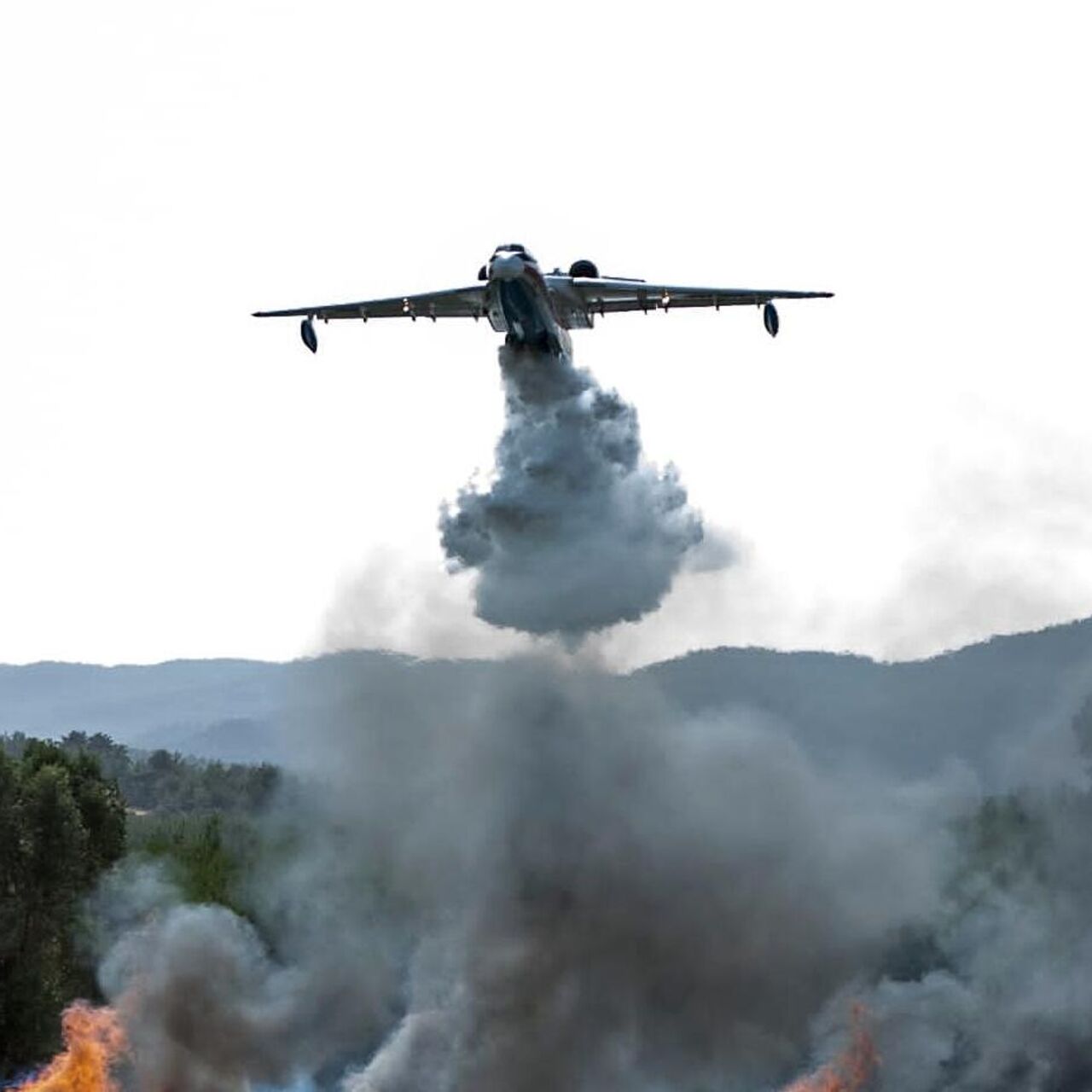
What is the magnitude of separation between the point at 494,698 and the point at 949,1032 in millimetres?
17610

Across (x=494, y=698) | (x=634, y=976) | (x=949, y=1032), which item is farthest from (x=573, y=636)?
(x=949, y=1032)

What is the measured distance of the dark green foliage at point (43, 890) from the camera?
83000mm

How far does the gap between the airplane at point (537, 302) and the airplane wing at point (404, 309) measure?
30 mm

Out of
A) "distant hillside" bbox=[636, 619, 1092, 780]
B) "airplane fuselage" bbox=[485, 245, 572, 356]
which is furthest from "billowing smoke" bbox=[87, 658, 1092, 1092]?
"airplane fuselage" bbox=[485, 245, 572, 356]

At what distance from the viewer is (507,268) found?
63562mm

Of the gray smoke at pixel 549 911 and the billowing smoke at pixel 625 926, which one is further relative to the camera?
the gray smoke at pixel 549 911

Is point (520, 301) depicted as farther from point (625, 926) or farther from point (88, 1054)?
point (88, 1054)

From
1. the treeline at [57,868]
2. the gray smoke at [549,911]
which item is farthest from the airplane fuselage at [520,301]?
the treeline at [57,868]

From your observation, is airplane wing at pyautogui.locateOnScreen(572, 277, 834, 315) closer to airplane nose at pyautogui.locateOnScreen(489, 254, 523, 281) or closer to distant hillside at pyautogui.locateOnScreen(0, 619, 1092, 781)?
airplane nose at pyautogui.locateOnScreen(489, 254, 523, 281)

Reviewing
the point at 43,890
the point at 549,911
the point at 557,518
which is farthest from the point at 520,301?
the point at 43,890

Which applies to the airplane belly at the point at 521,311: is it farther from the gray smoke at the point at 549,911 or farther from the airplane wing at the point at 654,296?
the gray smoke at the point at 549,911

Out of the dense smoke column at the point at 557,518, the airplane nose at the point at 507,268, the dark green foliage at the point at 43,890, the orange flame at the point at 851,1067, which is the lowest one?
the orange flame at the point at 851,1067

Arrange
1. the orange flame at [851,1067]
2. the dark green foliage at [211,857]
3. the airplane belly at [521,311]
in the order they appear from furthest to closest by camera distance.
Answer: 1. the dark green foliage at [211,857]
2. the airplane belly at [521,311]
3. the orange flame at [851,1067]

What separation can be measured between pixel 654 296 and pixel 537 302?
6509 millimetres
